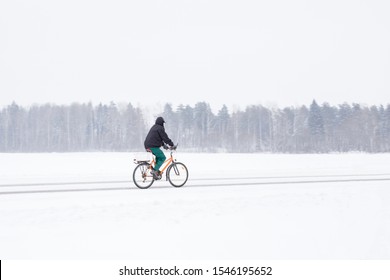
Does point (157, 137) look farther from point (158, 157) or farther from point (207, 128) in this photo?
point (207, 128)

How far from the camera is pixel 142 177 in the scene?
1192cm

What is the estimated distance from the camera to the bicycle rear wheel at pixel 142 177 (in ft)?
39.1

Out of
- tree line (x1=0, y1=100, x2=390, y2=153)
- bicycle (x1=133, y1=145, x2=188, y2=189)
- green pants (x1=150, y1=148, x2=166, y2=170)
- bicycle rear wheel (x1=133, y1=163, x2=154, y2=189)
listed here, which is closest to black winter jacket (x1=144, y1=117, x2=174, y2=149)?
green pants (x1=150, y1=148, x2=166, y2=170)

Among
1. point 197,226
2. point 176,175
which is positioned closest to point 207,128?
point 176,175

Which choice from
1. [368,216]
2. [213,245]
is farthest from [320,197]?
[213,245]

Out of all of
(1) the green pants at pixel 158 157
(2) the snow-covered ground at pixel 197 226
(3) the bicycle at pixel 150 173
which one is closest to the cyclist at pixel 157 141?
(1) the green pants at pixel 158 157

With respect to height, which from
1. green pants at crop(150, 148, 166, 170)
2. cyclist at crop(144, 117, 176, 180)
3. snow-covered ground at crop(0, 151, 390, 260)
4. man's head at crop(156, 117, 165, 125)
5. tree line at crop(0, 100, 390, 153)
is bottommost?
snow-covered ground at crop(0, 151, 390, 260)

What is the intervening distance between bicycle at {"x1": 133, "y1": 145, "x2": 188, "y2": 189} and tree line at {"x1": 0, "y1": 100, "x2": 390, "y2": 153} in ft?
207

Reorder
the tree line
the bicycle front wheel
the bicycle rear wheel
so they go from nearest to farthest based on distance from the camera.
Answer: the bicycle rear wheel < the bicycle front wheel < the tree line

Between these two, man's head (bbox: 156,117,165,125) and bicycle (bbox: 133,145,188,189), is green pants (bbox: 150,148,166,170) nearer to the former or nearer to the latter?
bicycle (bbox: 133,145,188,189)

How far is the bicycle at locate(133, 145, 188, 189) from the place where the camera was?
1196 centimetres

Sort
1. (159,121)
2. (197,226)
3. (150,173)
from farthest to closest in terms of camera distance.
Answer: (150,173), (159,121), (197,226)

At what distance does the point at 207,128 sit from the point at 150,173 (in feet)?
237

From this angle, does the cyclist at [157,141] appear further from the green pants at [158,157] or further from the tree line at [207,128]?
the tree line at [207,128]
